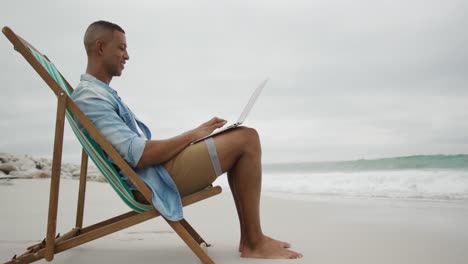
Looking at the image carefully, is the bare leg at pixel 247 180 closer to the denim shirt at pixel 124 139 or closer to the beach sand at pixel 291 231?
the beach sand at pixel 291 231

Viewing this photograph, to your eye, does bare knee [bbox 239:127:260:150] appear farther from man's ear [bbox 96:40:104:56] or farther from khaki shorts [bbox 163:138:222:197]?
man's ear [bbox 96:40:104:56]

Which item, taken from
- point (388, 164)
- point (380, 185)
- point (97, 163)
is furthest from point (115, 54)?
point (388, 164)

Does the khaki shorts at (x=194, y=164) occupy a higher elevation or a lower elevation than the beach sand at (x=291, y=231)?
higher

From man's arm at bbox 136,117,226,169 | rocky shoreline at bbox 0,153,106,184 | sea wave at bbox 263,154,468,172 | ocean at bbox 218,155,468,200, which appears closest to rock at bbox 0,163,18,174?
rocky shoreline at bbox 0,153,106,184

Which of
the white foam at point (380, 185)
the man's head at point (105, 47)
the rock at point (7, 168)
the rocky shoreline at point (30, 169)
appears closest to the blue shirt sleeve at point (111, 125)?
the man's head at point (105, 47)

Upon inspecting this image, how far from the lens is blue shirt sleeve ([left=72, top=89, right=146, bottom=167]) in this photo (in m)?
2.41

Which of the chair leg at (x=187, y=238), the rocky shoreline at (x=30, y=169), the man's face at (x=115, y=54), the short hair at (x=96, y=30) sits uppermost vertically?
the short hair at (x=96, y=30)

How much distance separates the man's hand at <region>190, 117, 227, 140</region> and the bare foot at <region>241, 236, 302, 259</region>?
818 mm

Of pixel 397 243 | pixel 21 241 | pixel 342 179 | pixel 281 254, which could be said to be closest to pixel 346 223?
pixel 397 243

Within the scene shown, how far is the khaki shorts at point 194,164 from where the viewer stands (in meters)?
2.54

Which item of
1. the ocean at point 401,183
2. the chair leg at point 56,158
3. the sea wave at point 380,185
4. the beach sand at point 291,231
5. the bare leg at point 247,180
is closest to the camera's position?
the chair leg at point 56,158

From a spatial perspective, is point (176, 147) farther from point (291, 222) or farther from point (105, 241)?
point (291, 222)

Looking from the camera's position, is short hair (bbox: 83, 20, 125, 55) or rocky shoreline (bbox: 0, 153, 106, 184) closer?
short hair (bbox: 83, 20, 125, 55)

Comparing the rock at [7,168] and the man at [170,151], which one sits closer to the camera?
the man at [170,151]
